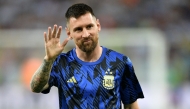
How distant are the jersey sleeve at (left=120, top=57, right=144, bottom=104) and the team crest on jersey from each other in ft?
0.54

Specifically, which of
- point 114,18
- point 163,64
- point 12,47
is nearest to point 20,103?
point 12,47

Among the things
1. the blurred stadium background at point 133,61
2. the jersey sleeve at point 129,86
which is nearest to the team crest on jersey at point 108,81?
the jersey sleeve at point 129,86

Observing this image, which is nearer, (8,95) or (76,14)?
(76,14)

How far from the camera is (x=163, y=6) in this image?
12.1 metres

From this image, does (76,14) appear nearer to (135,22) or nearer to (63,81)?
(63,81)

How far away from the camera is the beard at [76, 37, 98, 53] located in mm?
3884

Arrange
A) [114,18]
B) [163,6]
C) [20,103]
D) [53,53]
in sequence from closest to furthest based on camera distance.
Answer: [53,53], [20,103], [114,18], [163,6]

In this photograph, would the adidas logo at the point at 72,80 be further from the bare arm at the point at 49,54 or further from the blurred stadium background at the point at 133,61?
the blurred stadium background at the point at 133,61

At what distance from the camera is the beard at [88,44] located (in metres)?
3.88

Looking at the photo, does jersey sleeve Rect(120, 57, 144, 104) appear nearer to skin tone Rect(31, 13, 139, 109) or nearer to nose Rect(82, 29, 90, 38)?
skin tone Rect(31, 13, 139, 109)

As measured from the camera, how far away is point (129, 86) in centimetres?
419

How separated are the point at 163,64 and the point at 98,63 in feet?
15.7

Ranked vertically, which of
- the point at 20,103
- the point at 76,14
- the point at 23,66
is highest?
the point at 76,14

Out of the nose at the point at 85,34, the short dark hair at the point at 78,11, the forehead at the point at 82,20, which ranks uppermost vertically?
the short dark hair at the point at 78,11
